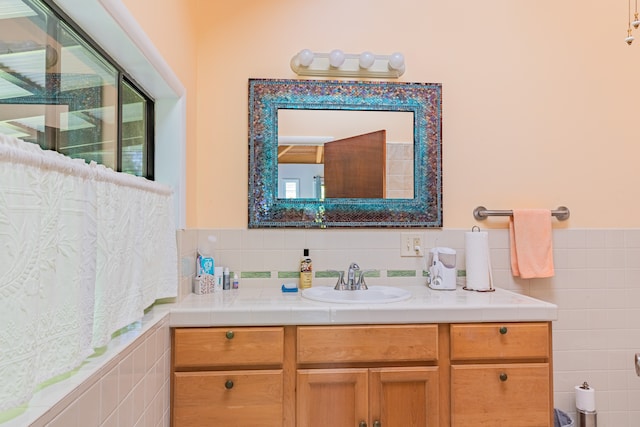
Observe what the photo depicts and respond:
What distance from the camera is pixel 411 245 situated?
2.05 metres

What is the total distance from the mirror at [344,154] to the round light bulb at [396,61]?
0.10 metres

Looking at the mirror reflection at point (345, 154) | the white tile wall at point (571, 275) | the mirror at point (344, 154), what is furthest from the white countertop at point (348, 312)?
the mirror reflection at point (345, 154)

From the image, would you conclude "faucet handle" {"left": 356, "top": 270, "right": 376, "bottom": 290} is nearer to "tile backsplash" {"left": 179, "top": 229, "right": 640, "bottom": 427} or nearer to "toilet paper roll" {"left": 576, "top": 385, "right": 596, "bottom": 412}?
"tile backsplash" {"left": 179, "top": 229, "right": 640, "bottom": 427}

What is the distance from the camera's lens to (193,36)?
1.93m

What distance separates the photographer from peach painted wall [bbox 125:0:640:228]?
205cm

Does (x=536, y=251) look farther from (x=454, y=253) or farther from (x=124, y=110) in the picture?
(x=124, y=110)

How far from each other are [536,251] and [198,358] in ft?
5.76

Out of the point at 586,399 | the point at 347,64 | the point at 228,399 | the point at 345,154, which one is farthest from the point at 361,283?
the point at 586,399

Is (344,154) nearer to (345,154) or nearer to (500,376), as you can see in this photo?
(345,154)

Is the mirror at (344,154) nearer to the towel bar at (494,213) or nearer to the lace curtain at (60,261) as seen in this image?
the towel bar at (494,213)

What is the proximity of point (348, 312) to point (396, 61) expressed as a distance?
1.30 meters

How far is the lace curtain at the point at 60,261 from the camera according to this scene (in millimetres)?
632

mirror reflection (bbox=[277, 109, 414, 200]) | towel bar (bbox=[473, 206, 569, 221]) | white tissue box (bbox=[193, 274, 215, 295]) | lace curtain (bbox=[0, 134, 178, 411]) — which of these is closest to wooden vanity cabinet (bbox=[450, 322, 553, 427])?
towel bar (bbox=[473, 206, 569, 221])

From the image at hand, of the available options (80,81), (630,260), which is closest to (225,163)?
(80,81)
